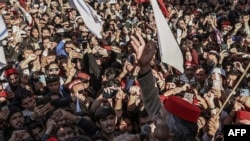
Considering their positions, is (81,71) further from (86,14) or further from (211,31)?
(211,31)

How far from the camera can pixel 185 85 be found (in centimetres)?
648

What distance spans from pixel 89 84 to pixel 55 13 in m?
6.57

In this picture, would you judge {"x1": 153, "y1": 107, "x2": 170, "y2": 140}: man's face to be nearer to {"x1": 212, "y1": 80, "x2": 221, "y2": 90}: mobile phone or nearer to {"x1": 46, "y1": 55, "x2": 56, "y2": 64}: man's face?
{"x1": 212, "y1": 80, "x2": 221, "y2": 90}: mobile phone

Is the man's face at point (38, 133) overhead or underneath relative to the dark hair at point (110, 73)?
underneath

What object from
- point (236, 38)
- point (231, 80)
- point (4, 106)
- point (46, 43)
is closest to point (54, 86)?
point (4, 106)

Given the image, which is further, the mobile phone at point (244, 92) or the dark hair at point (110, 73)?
the dark hair at point (110, 73)

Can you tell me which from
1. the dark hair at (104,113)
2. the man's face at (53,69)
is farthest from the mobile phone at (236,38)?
the dark hair at (104,113)

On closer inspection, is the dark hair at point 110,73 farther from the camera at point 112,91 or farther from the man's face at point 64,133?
the man's face at point 64,133

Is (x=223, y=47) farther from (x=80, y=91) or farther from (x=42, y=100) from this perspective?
(x=42, y=100)

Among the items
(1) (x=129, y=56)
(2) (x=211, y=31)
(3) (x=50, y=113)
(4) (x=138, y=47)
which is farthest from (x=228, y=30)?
(4) (x=138, y=47)

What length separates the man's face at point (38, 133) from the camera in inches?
194

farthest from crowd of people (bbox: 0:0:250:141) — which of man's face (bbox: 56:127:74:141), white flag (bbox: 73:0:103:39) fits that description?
white flag (bbox: 73:0:103:39)

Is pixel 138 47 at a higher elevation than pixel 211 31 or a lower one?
higher

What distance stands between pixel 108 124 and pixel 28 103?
1.32 meters
